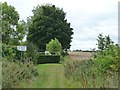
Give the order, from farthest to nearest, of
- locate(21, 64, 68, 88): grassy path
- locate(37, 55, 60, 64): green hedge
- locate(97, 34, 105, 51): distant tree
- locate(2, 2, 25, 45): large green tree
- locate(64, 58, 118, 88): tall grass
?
locate(2, 2, 25, 45): large green tree → locate(37, 55, 60, 64): green hedge → locate(97, 34, 105, 51): distant tree → locate(21, 64, 68, 88): grassy path → locate(64, 58, 118, 88): tall grass

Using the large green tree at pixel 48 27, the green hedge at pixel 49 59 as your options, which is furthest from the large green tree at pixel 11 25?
the large green tree at pixel 48 27

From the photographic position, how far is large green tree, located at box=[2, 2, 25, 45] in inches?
1585

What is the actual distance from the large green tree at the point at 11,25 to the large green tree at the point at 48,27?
1077cm

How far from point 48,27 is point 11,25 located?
1385 centimetres

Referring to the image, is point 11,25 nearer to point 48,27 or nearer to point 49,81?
point 48,27

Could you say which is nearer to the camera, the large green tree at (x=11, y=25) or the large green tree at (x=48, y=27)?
the large green tree at (x=11, y=25)

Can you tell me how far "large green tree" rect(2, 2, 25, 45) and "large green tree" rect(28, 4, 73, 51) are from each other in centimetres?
1077

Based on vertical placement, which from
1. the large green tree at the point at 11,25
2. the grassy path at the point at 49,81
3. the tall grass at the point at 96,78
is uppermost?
the large green tree at the point at 11,25

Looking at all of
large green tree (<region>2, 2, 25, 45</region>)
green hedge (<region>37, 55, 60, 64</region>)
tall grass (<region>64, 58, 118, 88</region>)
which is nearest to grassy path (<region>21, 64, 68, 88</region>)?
tall grass (<region>64, 58, 118, 88</region>)

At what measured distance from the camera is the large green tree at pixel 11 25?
132ft

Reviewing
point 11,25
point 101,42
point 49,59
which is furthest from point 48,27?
point 101,42

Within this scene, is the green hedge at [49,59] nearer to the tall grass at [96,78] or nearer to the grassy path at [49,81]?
the grassy path at [49,81]

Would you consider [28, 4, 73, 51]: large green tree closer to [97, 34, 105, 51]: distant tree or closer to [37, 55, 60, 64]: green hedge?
[37, 55, 60, 64]: green hedge

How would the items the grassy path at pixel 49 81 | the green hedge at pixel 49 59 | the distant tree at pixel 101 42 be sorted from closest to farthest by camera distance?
1. the grassy path at pixel 49 81
2. the distant tree at pixel 101 42
3. the green hedge at pixel 49 59
